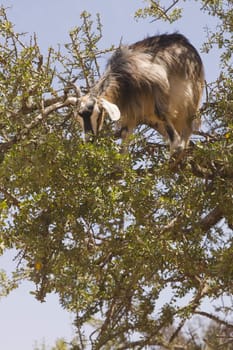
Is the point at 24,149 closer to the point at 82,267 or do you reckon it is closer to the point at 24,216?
the point at 24,216

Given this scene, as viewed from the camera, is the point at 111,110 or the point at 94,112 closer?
the point at 94,112

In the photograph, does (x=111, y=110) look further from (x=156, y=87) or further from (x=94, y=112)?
(x=156, y=87)

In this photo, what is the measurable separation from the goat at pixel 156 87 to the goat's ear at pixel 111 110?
3 centimetres

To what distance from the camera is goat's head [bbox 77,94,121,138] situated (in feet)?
19.7

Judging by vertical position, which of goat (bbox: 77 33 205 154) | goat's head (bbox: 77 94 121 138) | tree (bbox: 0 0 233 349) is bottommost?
tree (bbox: 0 0 233 349)

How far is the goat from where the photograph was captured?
23.2ft

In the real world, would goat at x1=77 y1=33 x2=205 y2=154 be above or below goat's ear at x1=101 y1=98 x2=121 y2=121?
above

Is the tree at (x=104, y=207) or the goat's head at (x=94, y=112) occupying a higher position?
the goat's head at (x=94, y=112)

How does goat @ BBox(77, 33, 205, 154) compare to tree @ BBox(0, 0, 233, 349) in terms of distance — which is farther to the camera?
goat @ BBox(77, 33, 205, 154)

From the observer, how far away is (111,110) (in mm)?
6352

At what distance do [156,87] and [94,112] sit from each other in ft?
4.01

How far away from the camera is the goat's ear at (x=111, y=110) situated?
625 cm

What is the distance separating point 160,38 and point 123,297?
133 inches

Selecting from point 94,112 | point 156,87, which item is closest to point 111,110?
point 94,112
